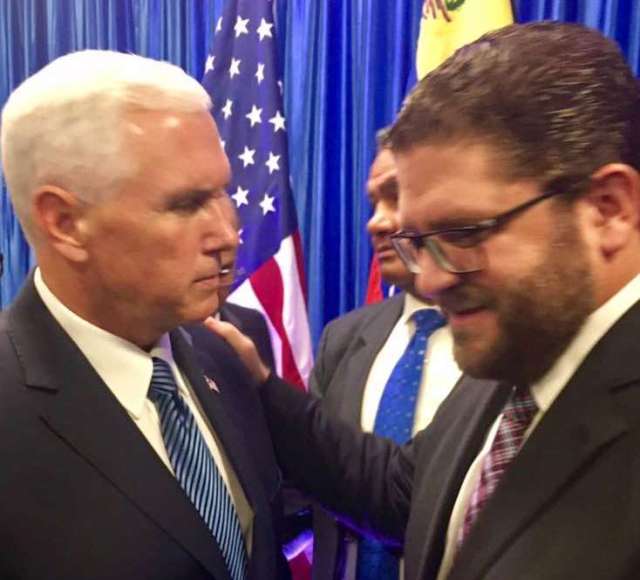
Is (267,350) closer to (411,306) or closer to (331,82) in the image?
(411,306)

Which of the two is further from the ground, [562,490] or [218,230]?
[218,230]

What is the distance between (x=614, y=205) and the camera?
0.91 meters

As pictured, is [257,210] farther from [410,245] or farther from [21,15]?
[21,15]

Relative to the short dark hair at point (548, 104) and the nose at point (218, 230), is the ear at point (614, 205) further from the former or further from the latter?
the nose at point (218, 230)

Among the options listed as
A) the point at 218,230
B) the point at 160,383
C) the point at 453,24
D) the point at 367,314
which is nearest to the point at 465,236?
the point at 218,230

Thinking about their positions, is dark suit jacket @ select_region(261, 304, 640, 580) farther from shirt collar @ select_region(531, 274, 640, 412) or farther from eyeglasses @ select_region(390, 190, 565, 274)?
eyeglasses @ select_region(390, 190, 565, 274)

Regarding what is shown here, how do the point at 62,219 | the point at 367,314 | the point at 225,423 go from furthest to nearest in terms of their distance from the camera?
the point at 367,314, the point at 225,423, the point at 62,219

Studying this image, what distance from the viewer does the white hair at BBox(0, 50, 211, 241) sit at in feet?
3.56

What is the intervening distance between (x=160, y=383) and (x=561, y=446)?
61cm

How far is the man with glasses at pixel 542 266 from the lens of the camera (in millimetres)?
877

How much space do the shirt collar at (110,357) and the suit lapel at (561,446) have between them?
21.0 inches

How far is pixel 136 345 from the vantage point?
122 cm

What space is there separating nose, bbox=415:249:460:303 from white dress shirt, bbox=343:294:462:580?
71cm

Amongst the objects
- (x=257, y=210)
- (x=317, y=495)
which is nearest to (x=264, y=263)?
(x=257, y=210)
